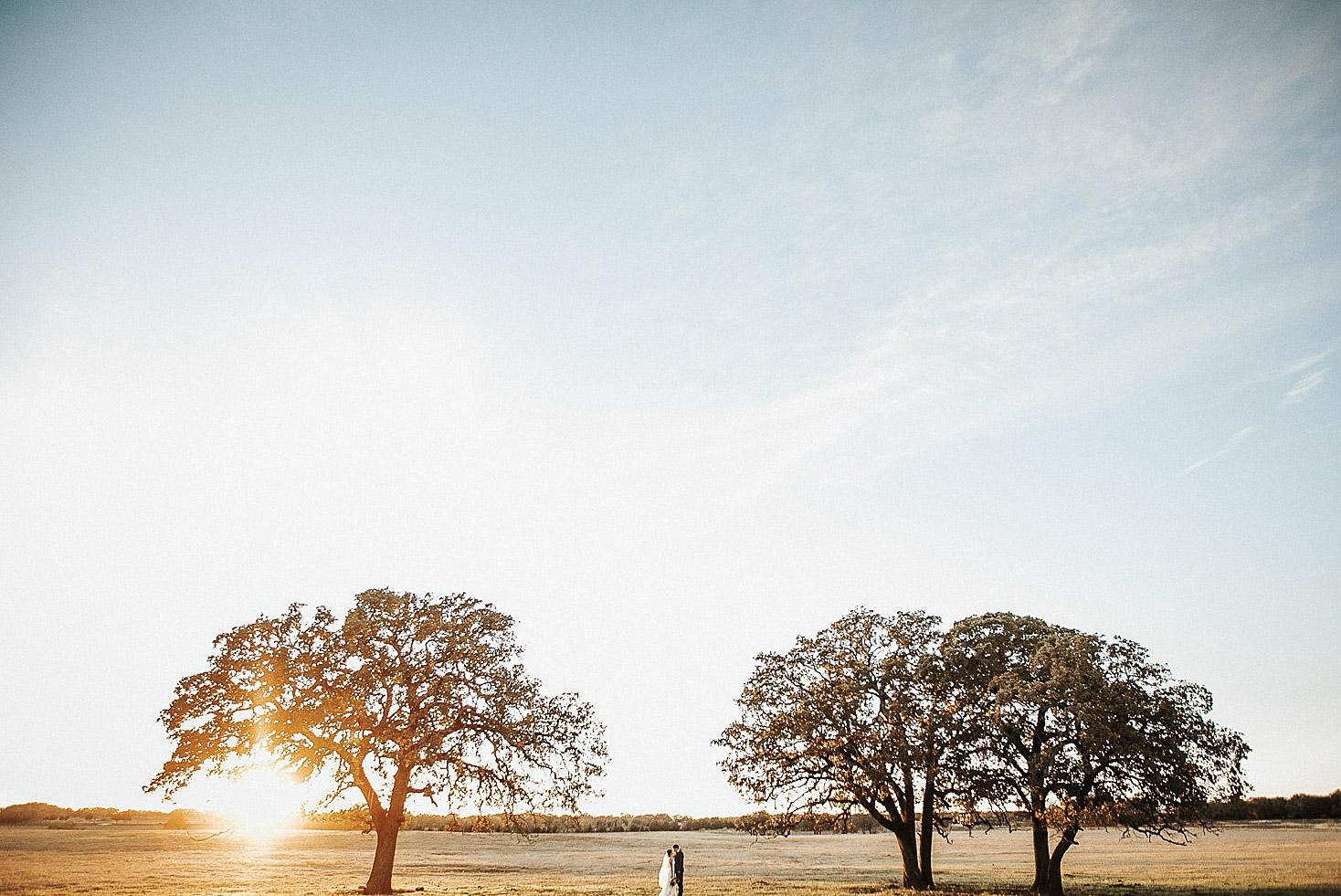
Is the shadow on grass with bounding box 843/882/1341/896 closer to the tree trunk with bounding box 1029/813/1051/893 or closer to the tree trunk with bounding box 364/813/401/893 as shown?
the tree trunk with bounding box 1029/813/1051/893

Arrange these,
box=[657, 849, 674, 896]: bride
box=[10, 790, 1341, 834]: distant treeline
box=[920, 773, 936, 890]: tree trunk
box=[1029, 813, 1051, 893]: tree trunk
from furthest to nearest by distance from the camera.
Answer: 1. box=[10, 790, 1341, 834]: distant treeline
2. box=[920, 773, 936, 890]: tree trunk
3. box=[1029, 813, 1051, 893]: tree trunk
4. box=[657, 849, 674, 896]: bride

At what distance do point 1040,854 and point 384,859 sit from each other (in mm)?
32070

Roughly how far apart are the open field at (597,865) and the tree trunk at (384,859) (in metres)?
1.77

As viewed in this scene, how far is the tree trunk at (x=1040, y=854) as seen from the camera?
33.8 metres

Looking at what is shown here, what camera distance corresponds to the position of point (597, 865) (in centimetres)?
6203

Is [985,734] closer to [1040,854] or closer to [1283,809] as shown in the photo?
[1040,854]

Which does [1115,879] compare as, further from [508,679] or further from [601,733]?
[508,679]

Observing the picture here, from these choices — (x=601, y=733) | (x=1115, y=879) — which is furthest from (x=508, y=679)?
(x=1115, y=879)

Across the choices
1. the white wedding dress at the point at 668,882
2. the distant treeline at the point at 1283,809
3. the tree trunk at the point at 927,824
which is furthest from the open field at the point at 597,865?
the distant treeline at the point at 1283,809

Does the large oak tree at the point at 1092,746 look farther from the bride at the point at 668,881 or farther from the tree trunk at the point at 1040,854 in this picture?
the bride at the point at 668,881

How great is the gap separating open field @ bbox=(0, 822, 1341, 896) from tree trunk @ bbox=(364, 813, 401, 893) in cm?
177

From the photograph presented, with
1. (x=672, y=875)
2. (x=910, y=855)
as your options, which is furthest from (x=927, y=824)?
(x=672, y=875)

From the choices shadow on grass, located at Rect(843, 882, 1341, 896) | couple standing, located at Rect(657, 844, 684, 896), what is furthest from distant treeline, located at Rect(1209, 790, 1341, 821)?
couple standing, located at Rect(657, 844, 684, 896)

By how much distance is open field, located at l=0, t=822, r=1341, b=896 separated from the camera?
37.8 meters
